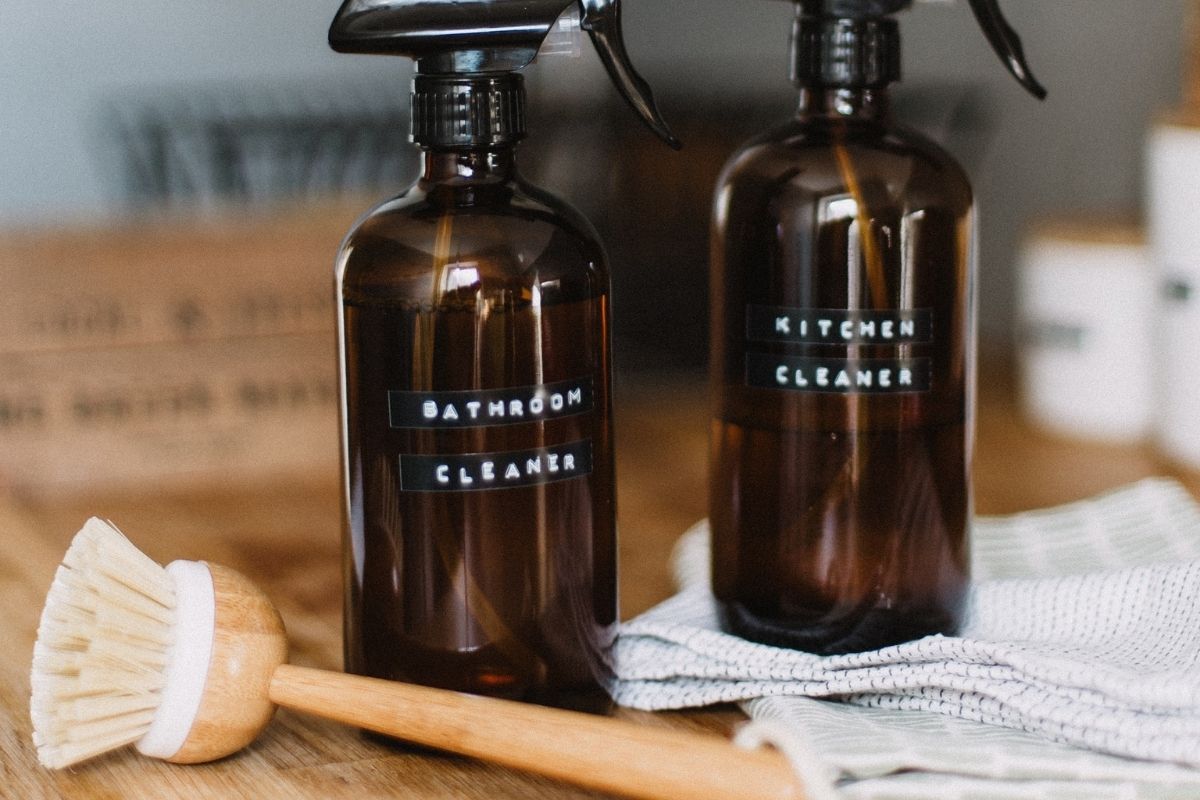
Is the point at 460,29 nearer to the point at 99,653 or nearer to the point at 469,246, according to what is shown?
the point at 469,246

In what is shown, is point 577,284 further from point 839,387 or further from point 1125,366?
point 1125,366

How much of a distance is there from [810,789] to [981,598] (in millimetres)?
176

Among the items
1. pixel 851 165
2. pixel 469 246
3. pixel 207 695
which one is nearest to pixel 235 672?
pixel 207 695

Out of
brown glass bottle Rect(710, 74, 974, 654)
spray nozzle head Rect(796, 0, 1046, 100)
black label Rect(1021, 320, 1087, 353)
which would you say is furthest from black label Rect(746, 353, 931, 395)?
black label Rect(1021, 320, 1087, 353)

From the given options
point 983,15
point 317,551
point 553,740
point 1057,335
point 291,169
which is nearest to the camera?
point 553,740

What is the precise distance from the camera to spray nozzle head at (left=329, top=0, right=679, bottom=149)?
0.41 m

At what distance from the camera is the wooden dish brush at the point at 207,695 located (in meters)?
0.38

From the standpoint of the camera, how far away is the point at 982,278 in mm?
1090

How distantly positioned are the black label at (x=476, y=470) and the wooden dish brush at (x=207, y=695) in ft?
0.19

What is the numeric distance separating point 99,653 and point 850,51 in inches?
11.1

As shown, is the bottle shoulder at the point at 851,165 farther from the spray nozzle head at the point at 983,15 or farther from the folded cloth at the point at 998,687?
the folded cloth at the point at 998,687

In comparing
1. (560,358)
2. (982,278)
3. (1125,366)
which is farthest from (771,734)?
(982,278)

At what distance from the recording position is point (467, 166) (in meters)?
0.43

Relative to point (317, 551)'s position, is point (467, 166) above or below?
above
